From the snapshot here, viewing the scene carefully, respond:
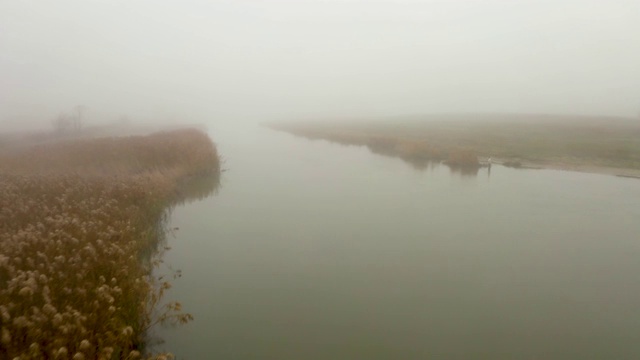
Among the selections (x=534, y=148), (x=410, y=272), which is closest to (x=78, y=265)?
(x=410, y=272)

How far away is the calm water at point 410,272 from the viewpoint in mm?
7137

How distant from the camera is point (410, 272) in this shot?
9938 millimetres

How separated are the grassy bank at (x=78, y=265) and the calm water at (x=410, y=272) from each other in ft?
2.97

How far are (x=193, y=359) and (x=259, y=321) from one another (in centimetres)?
136

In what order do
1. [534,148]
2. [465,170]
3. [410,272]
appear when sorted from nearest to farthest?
[410,272]
[465,170]
[534,148]

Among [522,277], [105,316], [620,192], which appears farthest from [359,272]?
[620,192]

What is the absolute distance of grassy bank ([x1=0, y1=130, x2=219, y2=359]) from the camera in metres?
4.54

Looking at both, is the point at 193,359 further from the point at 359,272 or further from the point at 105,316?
the point at 359,272

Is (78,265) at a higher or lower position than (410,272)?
higher

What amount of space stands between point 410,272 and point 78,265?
644 cm

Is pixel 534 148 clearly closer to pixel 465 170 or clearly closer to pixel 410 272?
pixel 465 170

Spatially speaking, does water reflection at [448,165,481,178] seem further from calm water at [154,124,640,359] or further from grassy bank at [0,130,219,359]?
grassy bank at [0,130,219,359]

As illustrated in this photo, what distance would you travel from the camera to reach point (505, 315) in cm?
806

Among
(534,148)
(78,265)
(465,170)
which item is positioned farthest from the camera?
(534,148)
